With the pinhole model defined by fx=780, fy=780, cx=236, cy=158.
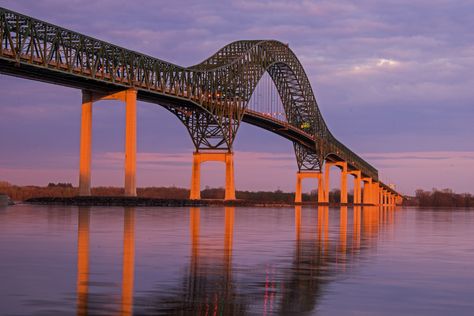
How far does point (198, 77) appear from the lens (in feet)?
356

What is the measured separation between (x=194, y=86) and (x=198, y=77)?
245 centimetres

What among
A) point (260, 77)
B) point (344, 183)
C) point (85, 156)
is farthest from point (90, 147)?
point (344, 183)

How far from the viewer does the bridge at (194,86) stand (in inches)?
2874

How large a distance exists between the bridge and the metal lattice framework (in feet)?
0.33

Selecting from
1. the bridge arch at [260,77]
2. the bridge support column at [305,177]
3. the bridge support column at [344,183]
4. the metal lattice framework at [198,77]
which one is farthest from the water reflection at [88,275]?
the bridge support column at [344,183]

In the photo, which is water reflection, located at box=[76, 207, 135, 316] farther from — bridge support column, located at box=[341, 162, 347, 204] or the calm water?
bridge support column, located at box=[341, 162, 347, 204]

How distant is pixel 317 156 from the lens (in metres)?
172

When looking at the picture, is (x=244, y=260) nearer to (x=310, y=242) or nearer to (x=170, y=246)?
(x=170, y=246)

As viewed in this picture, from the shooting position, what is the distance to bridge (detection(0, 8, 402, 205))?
73.0m

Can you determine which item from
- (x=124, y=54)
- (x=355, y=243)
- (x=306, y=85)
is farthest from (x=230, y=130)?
(x=355, y=243)

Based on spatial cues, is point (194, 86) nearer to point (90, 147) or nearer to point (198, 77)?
point (198, 77)

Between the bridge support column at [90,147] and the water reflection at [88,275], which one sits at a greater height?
the bridge support column at [90,147]

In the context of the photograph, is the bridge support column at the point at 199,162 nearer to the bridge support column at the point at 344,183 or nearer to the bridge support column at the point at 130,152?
the bridge support column at the point at 130,152

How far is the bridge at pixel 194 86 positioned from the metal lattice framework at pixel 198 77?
0.10m
